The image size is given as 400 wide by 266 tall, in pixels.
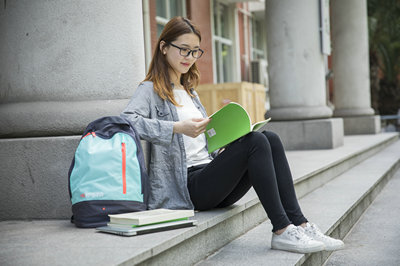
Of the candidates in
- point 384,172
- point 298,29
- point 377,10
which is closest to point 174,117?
point 384,172

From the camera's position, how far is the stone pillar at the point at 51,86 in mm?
3297

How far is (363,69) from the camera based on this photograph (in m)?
11.9

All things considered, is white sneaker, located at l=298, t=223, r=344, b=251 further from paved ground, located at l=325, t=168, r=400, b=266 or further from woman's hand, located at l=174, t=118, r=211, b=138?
woman's hand, located at l=174, t=118, r=211, b=138

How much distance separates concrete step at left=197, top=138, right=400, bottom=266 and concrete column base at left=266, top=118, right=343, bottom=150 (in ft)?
2.00

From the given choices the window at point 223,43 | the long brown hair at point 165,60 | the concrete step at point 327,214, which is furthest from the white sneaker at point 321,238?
the window at point 223,43

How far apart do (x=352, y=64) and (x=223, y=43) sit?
214 inches

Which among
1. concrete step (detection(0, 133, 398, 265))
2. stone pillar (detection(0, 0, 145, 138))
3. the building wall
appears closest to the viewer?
concrete step (detection(0, 133, 398, 265))

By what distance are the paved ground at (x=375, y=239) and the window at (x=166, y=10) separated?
7.52 meters

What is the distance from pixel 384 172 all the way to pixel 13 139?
4774 mm

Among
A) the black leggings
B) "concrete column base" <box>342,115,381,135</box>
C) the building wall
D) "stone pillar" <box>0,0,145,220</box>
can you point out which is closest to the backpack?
the black leggings

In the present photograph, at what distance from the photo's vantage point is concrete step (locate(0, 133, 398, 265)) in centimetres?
224

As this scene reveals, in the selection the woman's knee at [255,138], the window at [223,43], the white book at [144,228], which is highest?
the window at [223,43]

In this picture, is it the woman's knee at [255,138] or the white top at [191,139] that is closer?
the woman's knee at [255,138]

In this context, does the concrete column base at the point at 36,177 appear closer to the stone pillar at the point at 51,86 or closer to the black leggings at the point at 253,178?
the stone pillar at the point at 51,86
